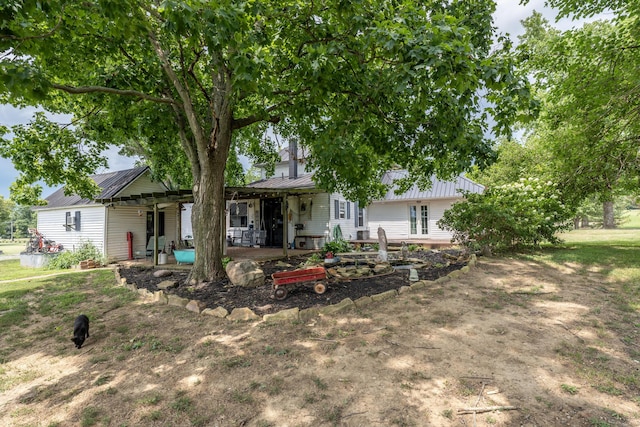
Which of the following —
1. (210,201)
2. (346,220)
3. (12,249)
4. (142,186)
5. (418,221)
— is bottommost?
(12,249)

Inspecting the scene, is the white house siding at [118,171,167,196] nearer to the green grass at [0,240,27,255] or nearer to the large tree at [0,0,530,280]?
the large tree at [0,0,530,280]

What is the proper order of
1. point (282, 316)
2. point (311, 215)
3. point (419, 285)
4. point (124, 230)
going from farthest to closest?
point (311, 215) < point (124, 230) < point (419, 285) < point (282, 316)

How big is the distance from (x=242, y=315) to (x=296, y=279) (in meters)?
1.25

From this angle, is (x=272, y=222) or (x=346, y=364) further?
(x=272, y=222)

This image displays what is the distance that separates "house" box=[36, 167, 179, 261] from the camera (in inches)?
519

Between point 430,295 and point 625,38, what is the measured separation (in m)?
9.79

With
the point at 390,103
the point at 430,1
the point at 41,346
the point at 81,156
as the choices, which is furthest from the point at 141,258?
the point at 430,1

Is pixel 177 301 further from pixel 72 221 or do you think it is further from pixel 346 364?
pixel 72 221

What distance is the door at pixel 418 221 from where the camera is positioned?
17.6 m

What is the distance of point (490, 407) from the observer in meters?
2.60

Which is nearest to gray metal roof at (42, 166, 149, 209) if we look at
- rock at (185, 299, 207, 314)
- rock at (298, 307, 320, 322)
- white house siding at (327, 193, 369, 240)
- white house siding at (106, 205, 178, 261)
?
white house siding at (106, 205, 178, 261)

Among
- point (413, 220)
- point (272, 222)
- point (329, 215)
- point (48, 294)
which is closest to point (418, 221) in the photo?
point (413, 220)

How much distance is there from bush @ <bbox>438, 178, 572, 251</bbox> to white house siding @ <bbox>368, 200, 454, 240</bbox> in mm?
5831

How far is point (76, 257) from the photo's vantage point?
492 inches
